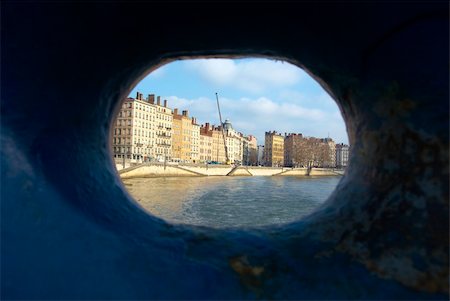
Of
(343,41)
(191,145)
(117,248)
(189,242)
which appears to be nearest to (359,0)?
(343,41)

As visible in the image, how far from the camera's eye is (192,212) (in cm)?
1634

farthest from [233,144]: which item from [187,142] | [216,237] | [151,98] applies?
[216,237]

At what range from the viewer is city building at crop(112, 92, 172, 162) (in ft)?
221

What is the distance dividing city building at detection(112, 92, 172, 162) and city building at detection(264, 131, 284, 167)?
153ft

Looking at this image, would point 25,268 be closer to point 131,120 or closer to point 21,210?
point 21,210

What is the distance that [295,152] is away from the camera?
347ft

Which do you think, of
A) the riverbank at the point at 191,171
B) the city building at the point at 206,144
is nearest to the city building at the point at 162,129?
the city building at the point at 206,144

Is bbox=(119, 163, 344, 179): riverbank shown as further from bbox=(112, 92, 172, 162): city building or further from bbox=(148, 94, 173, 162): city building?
bbox=(148, 94, 173, 162): city building

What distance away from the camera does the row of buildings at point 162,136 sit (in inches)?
2667

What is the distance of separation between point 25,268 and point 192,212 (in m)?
15.4

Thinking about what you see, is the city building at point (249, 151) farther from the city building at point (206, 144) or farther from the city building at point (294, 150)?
the city building at point (206, 144)

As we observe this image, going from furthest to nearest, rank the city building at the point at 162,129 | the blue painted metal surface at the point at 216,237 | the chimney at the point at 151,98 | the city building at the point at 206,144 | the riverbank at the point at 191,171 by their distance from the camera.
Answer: the city building at the point at 206,144 < the city building at the point at 162,129 < the chimney at the point at 151,98 < the riverbank at the point at 191,171 < the blue painted metal surface at the point at 216,237

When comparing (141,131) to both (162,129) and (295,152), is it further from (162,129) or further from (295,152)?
(295,152)

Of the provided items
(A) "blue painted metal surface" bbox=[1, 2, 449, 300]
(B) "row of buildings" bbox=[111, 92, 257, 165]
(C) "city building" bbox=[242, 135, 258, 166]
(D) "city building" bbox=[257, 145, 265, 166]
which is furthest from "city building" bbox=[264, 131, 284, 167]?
(A) "blue painted metal surface" bbox=[1, 2, 449, 300]
